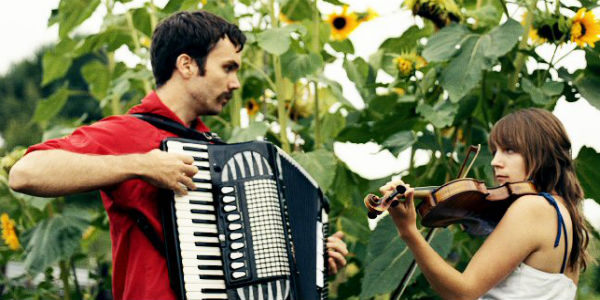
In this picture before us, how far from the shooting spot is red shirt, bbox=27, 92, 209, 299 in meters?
2.37

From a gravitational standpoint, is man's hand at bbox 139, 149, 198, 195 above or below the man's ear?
below

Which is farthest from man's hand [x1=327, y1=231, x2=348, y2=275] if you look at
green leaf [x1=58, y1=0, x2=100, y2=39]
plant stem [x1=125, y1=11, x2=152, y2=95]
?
green leaf [x1=58, y1=0, x2=100, y2=39]

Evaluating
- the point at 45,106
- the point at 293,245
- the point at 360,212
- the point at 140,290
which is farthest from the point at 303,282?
the point at 45,106

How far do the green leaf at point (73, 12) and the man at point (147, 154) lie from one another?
1.80 meters

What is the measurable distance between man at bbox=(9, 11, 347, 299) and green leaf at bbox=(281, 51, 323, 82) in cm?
116

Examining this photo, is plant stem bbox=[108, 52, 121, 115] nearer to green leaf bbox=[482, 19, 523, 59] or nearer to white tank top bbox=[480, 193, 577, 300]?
green leaf bbox=[482, 19, 523, 59]

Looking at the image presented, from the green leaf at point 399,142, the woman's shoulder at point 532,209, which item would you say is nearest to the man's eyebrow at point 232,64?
the woman's shoulder at point 532,209

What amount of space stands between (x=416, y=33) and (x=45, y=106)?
2095 millimetres

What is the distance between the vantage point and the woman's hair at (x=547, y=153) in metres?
2.61

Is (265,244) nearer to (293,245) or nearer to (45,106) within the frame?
(293,245)

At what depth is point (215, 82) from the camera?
266 cm

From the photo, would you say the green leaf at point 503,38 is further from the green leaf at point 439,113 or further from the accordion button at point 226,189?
the accordion button at point 226,189

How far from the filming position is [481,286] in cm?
250

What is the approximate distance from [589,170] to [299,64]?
1352 millimetres
